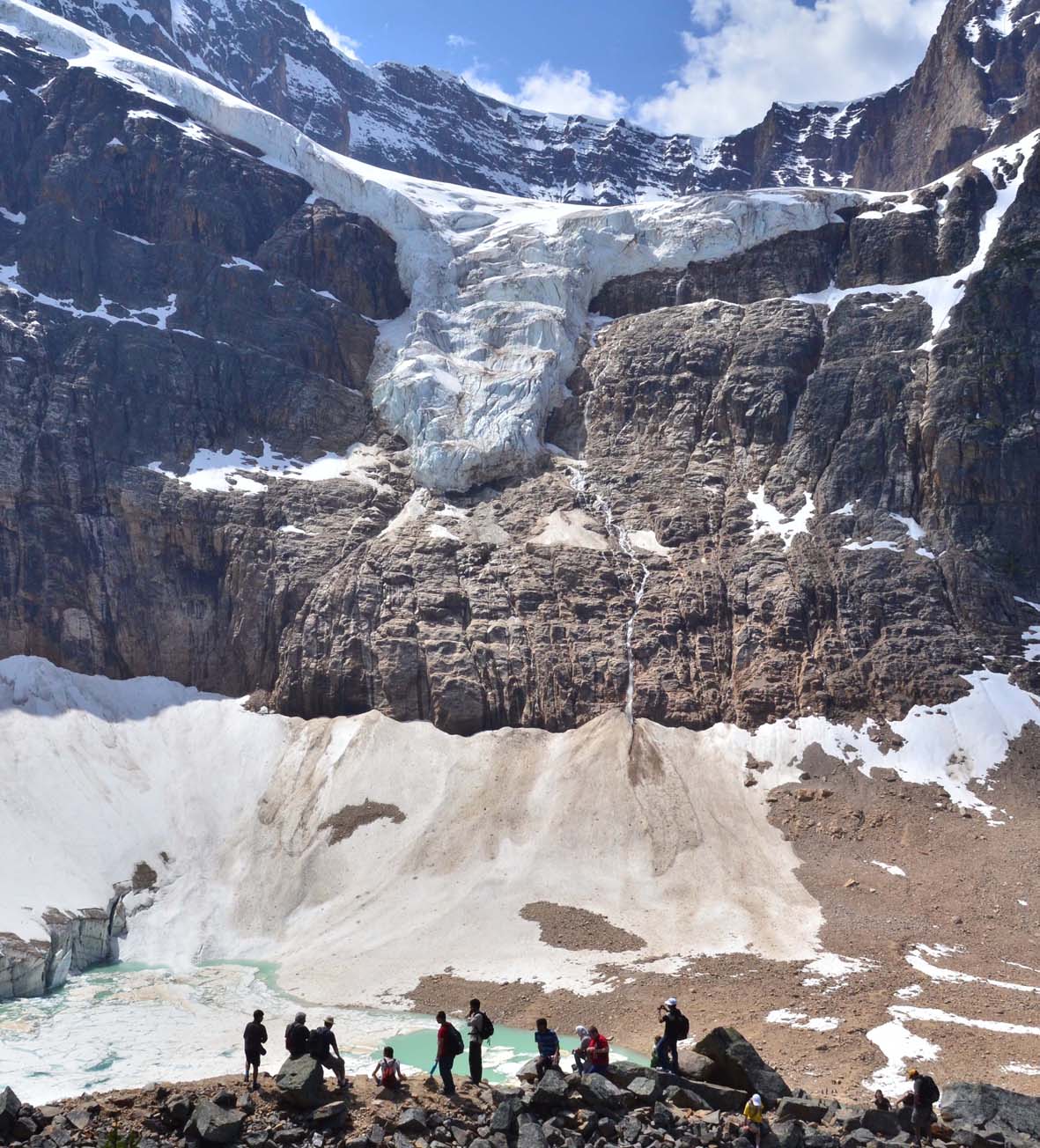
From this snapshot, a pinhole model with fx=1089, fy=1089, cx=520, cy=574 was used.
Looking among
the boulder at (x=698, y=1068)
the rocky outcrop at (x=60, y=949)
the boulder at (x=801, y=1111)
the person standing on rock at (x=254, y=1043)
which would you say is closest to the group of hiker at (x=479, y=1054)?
the person standing on rock at (x=254, y=1043)

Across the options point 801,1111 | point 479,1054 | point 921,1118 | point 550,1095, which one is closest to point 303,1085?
point 479,1054

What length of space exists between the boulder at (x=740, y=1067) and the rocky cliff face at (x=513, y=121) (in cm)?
12954

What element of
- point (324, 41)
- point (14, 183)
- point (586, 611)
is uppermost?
point (324, 41)

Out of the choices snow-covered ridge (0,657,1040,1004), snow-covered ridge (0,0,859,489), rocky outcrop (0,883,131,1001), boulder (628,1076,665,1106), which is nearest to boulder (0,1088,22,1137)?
boulder (628,1076,665,1106)

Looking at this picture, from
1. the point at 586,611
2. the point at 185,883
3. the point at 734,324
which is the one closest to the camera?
the point at 185,883

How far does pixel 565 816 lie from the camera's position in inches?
1908

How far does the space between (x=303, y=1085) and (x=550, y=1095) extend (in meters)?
4.11

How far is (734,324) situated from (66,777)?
4871 centimetres

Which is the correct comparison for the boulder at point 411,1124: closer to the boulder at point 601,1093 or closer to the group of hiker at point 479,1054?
the group of hiker at point 479,1054

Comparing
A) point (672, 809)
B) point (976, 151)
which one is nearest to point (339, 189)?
point (672, 809)

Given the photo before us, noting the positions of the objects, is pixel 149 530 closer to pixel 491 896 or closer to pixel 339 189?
pixel 491 896

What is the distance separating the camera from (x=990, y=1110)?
750 inches

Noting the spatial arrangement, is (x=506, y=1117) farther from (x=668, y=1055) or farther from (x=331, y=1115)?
(x=668, y=1055)

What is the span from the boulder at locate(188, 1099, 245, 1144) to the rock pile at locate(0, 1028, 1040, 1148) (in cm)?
2
